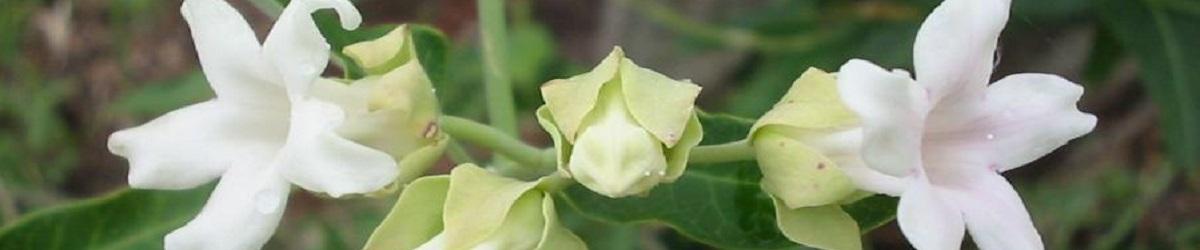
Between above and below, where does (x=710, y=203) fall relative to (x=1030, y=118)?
below

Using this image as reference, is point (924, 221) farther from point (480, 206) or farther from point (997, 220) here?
point (480, 206)

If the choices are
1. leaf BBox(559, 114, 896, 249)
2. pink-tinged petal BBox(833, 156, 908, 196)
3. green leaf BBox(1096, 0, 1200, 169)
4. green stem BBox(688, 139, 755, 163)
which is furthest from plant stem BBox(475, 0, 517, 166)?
green leaf BBox(1096, 0, 1200, 169)

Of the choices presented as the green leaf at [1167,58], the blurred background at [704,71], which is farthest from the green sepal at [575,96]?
the green leaf at [1167,58]

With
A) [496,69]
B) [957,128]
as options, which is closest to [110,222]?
[496,69]

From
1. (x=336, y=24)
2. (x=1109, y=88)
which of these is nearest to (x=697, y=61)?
(x=1109, y=88)

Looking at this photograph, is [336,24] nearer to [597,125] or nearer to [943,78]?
[597,125]
